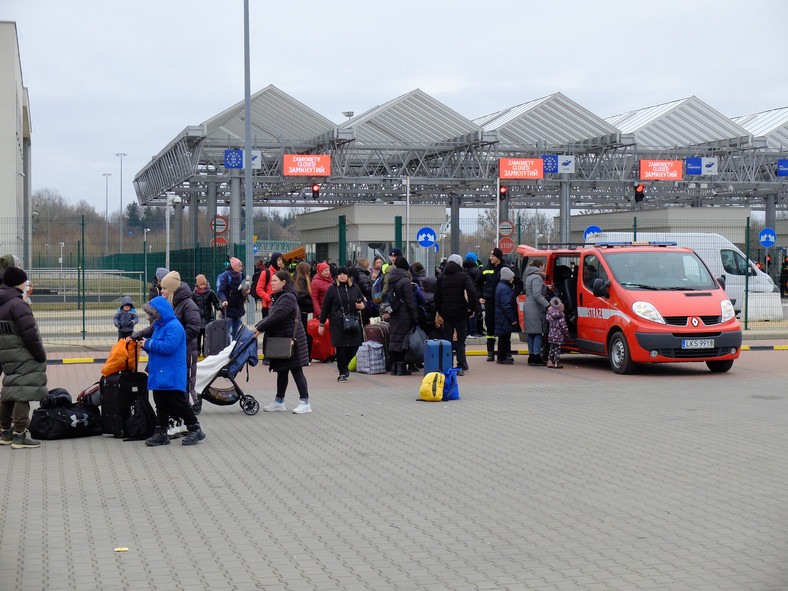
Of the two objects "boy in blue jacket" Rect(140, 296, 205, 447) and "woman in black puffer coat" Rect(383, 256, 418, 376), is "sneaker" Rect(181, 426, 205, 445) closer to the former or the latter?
"boy in blue jacket" Rect(140, 296, 205, 447)

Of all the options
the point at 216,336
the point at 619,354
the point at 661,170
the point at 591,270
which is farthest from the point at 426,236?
the point at 661,170

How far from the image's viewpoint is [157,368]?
926cm

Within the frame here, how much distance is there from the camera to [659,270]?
1570 cm

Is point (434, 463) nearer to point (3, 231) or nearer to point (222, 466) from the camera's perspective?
point (222, 466)

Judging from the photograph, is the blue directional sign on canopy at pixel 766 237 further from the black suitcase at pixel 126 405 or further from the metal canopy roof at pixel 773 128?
the black suitcase at pixel 126 405

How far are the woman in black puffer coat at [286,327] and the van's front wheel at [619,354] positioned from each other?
19.2 feet

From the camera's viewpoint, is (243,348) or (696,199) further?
(696,199)

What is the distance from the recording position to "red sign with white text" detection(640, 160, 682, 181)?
1897 inches

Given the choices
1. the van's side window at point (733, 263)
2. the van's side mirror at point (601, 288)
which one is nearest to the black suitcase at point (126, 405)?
the van's side mirror at point (601, 288)

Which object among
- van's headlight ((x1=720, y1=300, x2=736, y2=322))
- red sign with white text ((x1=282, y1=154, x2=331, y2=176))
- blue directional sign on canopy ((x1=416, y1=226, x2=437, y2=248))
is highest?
red sign with white text ((x1=282, y1=154, x2=331, y2=176))

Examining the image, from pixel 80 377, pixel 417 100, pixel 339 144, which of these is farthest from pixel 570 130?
pixel 80 377

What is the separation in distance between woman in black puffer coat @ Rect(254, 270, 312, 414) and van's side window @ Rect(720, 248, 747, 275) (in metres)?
19.7

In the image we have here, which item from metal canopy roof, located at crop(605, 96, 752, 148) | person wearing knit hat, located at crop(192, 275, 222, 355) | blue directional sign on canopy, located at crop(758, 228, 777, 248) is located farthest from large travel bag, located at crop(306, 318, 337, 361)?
metal canopy roof, located at crop(605, 96, 752, 148)

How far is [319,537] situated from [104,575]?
1.37 metres
